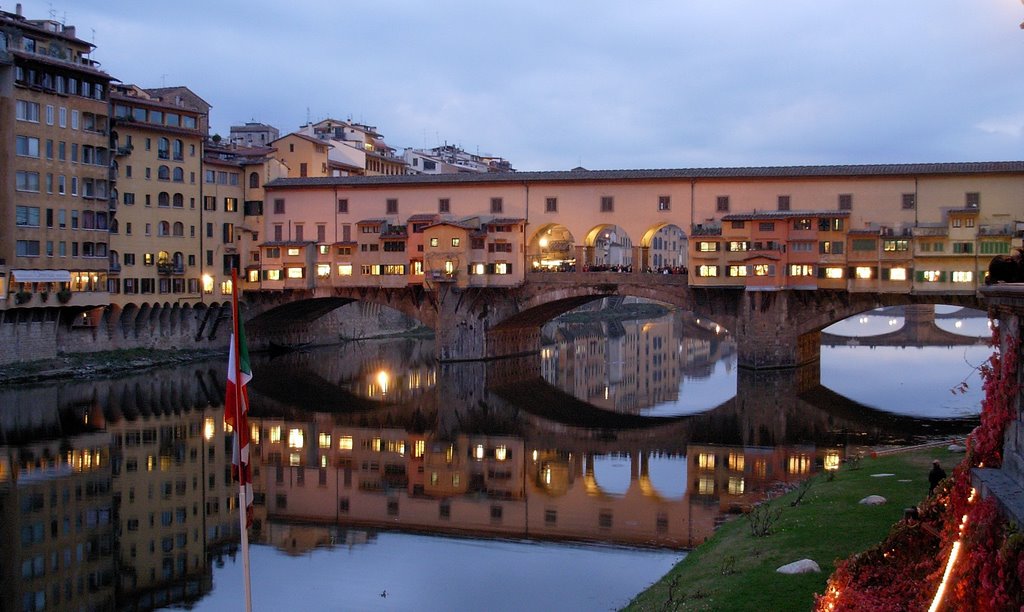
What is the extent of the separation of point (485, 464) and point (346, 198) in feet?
106

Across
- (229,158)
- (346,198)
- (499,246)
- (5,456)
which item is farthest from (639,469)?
(229,158)

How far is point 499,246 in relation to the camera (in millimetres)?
53938

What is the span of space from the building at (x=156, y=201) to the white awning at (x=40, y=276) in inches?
178

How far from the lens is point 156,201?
5528 centimetres

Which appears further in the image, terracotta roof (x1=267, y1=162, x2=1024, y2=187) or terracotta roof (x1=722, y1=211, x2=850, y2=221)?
terracotta roof (x1=722, y1=211, x2=850, y2=221)

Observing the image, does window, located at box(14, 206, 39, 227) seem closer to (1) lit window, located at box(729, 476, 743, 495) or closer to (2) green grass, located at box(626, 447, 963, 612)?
(1) lit window, located at box(729, 476, 743, 495)

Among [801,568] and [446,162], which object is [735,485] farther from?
[446,162]

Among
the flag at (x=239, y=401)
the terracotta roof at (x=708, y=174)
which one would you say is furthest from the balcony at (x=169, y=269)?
the flag at (x=239, y=401)

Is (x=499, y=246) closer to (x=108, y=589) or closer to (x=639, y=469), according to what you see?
(x=639, y=469)

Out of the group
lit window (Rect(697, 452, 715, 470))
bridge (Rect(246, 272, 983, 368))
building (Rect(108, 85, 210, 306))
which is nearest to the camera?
lit window (Rect(697, 452, 715, 470))

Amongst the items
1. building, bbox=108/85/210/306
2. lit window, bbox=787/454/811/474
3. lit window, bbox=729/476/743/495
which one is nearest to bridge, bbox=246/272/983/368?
building, bbox=108/85/210/306

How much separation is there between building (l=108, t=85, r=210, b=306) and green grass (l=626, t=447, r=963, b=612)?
41769 mm

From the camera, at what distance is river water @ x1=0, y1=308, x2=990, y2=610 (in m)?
19.2

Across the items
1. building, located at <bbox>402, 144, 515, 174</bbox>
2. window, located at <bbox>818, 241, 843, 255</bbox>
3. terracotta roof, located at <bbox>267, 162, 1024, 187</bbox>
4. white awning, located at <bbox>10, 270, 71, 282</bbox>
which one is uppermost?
building, located at <bbox>402, 144, 515, 174</bbox>
